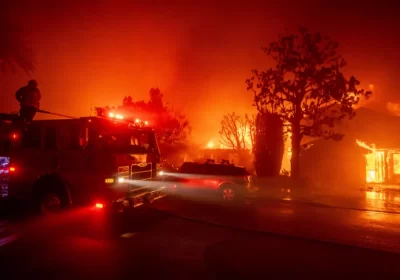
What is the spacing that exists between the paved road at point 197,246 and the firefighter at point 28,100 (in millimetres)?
2876

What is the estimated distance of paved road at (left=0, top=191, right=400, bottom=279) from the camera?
5.15 metres

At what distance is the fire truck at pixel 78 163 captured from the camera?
23.7 feet

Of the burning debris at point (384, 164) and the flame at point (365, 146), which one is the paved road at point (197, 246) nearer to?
the flame at point (365, 146)

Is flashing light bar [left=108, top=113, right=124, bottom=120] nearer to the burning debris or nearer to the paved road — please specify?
the paved road

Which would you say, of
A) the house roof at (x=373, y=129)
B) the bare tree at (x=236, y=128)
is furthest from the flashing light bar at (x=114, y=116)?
the bare tree at (x=236, y=128)

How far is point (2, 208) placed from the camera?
33.9ft

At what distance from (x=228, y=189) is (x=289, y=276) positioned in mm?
7533

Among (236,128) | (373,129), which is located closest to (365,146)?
(373,129)

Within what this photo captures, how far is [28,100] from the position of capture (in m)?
8.45

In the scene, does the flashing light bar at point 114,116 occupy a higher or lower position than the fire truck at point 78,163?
higher

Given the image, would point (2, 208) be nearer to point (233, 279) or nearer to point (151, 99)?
point (233, 279)

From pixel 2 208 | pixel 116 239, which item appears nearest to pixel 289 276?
pixel 116 239

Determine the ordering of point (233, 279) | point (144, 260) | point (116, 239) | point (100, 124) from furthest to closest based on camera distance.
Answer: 1. point (100, 124)
2. point (116, 239)
3. point (144, 260)
4. point (233, 279)

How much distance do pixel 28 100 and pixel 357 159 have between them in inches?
977
